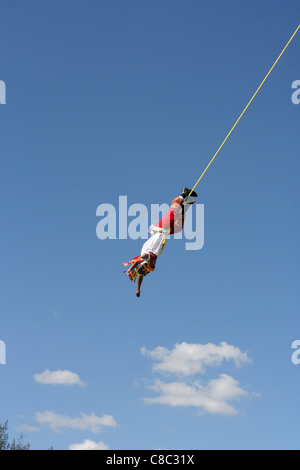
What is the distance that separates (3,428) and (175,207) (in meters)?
24.1

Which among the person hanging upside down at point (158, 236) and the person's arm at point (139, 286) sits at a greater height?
the person hanging upside down at point (158, 236)

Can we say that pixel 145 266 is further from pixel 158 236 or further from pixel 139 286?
pixel 158 236

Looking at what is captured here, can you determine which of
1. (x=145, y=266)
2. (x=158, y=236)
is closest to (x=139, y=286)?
(x=145, y=266)

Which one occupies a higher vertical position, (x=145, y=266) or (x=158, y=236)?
(x=158, y=236)

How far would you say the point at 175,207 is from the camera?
9.34 metres

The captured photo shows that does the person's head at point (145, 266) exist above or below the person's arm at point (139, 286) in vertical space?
above

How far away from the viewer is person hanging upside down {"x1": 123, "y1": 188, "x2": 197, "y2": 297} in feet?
29.7

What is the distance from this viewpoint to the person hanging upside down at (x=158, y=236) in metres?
9.06

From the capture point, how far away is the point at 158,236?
9.26 meters

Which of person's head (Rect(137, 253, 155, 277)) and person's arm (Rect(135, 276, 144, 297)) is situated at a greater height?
person's head (Rect(137, 253, 155, 277))
